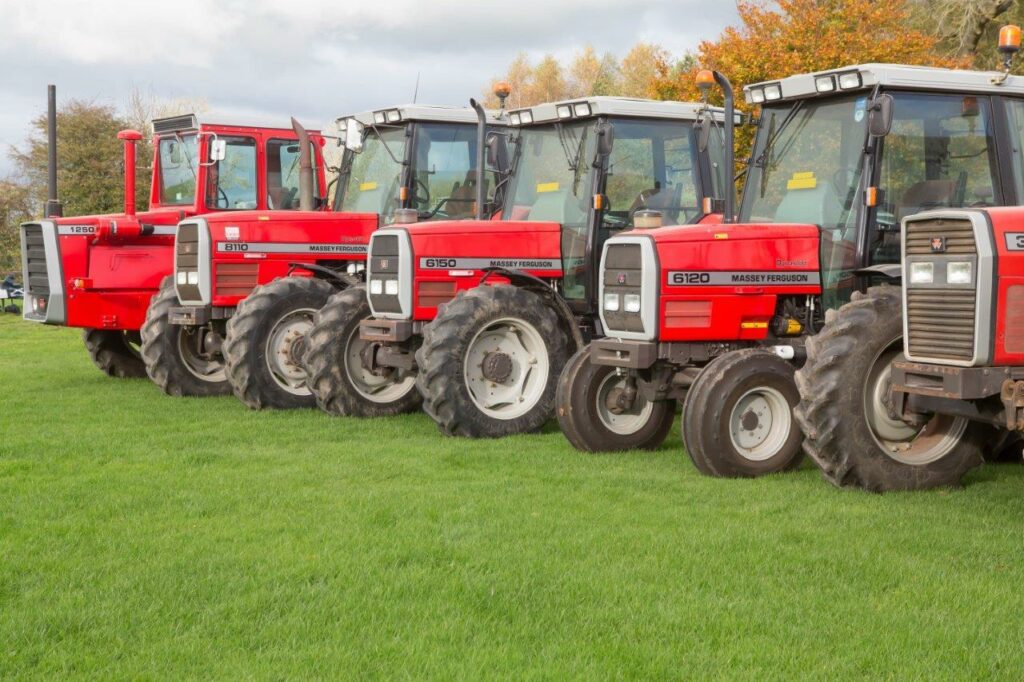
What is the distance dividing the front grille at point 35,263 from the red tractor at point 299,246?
4.57ft

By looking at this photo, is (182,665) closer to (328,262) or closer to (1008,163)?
(1008,163)

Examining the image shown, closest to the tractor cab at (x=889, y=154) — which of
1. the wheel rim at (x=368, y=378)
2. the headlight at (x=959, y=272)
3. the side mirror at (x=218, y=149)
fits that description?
the headlight at (x=959, y=272)

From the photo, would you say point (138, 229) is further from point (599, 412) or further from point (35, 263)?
point (599, 412)

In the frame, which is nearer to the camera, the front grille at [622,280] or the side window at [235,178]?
the front grille at [622,280]

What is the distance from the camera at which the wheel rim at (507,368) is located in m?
9.70

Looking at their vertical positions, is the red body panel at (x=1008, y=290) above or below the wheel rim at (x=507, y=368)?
above

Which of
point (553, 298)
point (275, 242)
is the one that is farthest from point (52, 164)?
point (553, 298)

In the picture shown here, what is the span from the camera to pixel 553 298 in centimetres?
1008

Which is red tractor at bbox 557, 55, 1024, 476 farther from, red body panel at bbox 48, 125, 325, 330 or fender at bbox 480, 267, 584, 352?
red body panel at bbox 48, 125, 325, 330

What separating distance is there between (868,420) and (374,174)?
21.1 ft

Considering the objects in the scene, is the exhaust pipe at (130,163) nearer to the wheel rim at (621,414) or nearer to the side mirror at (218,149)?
the side mirror at (218,149)

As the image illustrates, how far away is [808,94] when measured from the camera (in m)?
8.37

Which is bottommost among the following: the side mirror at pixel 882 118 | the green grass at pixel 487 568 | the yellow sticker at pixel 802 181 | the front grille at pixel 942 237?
the green grass at pixel 487 568

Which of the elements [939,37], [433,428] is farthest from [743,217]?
[939,37]
